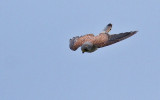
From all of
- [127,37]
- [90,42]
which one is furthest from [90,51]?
[127,37]

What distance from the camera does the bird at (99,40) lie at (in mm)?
43531

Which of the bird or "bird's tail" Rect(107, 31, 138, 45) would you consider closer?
"bird's tail" Rect(107, 31, 138, 45)

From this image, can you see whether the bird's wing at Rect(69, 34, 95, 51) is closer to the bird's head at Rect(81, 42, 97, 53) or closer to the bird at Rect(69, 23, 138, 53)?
the bird at Rect(69, 23, 138, 53)

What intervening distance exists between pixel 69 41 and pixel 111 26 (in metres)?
4.49

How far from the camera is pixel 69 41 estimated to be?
47.9 metres

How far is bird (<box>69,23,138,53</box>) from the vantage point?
43.5 m

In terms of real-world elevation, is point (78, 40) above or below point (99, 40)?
above

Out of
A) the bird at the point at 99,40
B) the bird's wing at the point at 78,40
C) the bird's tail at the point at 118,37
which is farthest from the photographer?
the bird's wing at the point at 78,40

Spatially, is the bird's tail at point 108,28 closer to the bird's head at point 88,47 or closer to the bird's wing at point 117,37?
the bird's wing at point 117,37

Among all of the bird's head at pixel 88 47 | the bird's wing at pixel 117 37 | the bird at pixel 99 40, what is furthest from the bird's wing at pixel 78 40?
the bird's wing at pixel 117 37

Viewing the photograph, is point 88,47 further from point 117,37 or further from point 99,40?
point 117,37

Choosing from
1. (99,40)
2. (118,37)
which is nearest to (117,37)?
(118,37)

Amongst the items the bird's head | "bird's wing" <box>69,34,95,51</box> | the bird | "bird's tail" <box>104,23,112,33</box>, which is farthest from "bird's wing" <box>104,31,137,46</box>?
"bird's wing" <box>69,34,95,51</box>

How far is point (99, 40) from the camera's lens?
44562mm
